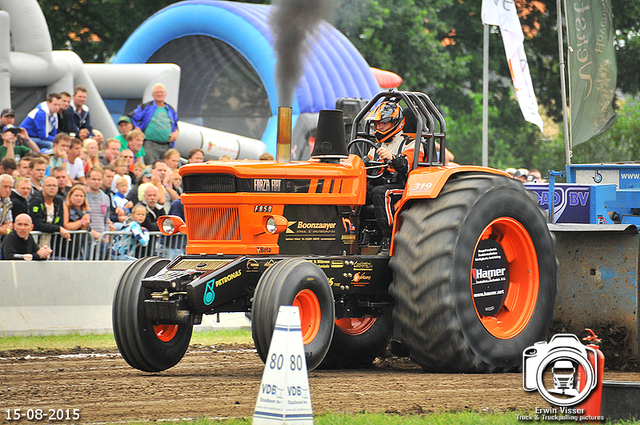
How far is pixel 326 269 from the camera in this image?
25.2 feet

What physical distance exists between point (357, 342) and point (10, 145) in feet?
21.1

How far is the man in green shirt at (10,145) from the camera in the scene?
12.9m

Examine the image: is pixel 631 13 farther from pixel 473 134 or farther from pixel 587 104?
pixel 587 104

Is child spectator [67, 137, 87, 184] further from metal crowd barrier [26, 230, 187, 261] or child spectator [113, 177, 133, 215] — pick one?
metal crowd barrier [26, 230, 187, 261]

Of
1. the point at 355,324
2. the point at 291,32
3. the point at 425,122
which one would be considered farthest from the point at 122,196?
the point at 425,122

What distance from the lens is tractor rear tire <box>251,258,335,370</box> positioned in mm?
6805

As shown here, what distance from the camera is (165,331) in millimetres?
7785

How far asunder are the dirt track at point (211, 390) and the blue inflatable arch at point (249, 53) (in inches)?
470

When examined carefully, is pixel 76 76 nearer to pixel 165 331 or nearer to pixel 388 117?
pixel 388 117

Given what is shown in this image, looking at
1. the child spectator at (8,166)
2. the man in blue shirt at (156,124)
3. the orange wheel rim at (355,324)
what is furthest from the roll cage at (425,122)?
the man in blue shirt at (156,124)

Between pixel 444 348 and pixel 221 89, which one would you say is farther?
pixel 221 89

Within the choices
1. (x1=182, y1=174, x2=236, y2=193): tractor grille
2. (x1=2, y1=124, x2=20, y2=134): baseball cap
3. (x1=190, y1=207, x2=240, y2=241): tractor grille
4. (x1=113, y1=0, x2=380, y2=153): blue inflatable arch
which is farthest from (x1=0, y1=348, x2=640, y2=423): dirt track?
(x1=113, y1=0, x2=380, y2=153): blue inflatable arch

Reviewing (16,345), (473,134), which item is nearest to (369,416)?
(16,345)

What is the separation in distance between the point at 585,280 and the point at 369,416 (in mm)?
3521
